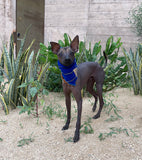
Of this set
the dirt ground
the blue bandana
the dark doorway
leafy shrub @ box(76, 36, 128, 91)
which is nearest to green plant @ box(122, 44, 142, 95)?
leafy shrub @ box(76, 36, 128, 91)

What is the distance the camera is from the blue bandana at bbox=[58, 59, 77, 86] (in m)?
1.64

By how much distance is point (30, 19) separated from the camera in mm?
6785

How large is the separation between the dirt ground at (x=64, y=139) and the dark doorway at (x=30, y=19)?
394 cm

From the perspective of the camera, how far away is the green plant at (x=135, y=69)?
291cm

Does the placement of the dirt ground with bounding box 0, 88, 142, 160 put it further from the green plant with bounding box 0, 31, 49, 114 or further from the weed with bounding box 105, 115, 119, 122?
the green plant with bounding box 0, 31, 49, 114

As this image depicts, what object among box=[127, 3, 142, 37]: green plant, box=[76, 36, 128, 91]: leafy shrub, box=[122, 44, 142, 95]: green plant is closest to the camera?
box=[122, 44, 142, 95]: green plant

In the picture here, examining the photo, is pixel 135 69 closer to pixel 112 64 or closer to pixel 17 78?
pixel 112 64

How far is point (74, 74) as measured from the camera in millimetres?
1705

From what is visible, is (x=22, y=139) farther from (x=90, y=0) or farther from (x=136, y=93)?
(x=90, y=0)

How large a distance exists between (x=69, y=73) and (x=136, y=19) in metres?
3.20

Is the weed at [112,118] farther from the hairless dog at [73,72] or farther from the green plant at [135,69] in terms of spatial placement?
the green plant at [135,69]

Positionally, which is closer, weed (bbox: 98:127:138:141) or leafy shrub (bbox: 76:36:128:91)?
weed (bbox: 98:127:138:141)

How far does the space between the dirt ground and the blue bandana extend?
2.13 ft

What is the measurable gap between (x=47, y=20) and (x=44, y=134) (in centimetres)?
396
